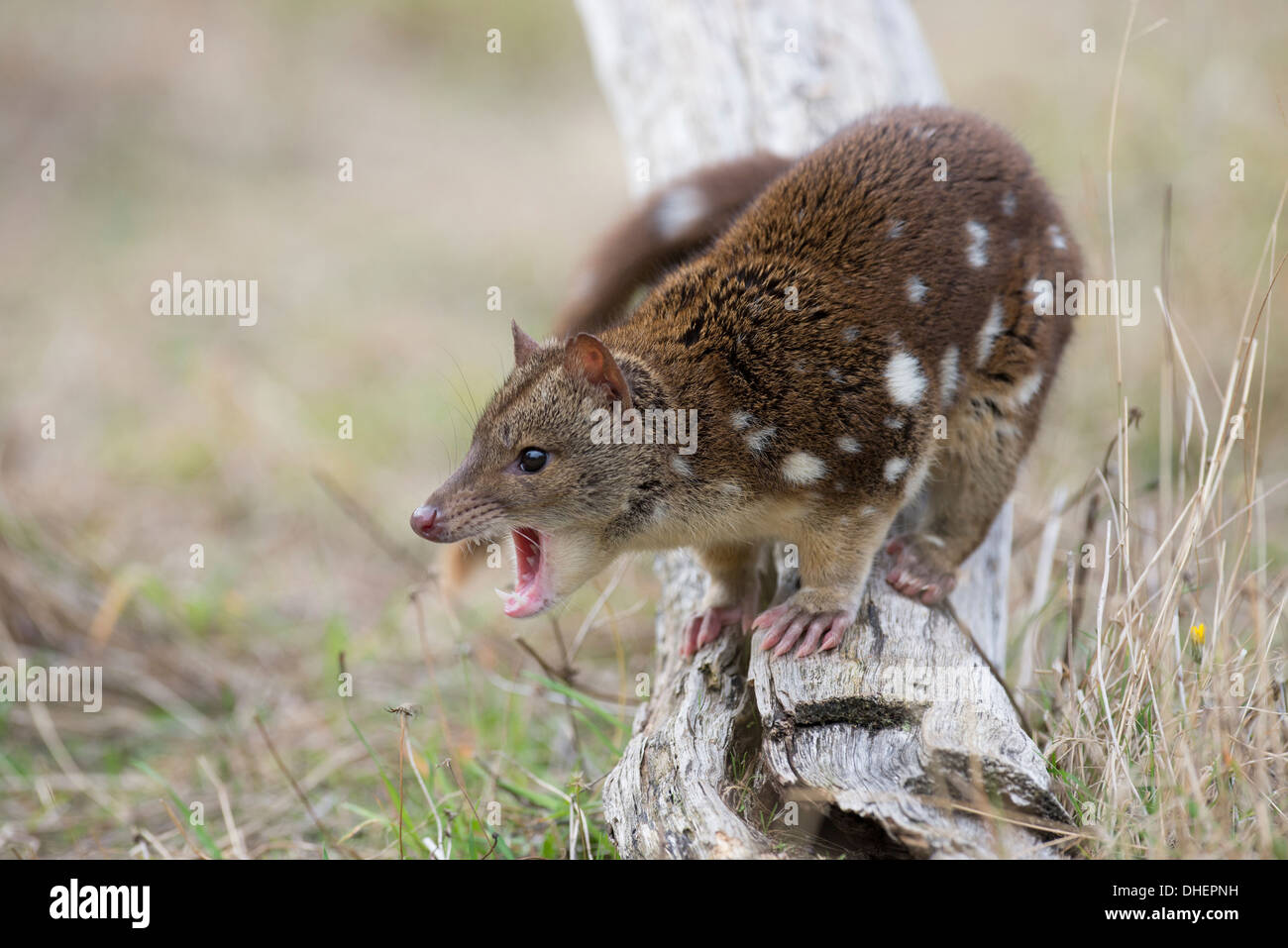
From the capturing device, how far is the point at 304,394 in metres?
8.08

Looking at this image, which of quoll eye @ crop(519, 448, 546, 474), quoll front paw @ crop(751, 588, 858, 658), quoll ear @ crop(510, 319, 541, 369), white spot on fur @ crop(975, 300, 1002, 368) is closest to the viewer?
quoll front paw @ crop(751, 588, 858, 658)

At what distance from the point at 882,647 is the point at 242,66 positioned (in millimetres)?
12675

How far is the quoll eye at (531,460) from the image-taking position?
3.22 m

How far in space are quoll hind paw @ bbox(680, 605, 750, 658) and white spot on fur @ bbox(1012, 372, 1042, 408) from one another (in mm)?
1133

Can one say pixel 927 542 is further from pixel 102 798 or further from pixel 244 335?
pixel 244 335

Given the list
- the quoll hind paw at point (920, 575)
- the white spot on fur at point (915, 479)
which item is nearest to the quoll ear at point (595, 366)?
the white spot on fur at point (915, 479)

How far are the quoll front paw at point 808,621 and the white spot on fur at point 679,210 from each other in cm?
163

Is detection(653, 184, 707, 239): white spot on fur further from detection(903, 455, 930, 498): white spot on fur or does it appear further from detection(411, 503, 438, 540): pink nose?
detection(411, 503, 438, 540): pink nose

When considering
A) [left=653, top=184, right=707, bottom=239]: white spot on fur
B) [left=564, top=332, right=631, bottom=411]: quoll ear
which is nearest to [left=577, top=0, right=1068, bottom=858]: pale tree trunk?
[left=564, top=332, right=631, bottom=411]: quoll ear

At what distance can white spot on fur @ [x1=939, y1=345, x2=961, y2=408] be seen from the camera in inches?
136

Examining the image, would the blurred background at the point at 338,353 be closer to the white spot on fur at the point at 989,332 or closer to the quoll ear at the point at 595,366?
the white spot on fur at the point at 989,332

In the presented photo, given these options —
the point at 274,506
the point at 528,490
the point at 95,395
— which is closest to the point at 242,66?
the point at 95,395

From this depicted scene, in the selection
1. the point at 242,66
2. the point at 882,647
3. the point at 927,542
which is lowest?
the point at 882,647

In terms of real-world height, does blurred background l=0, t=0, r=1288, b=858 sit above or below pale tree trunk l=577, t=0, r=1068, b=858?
above
